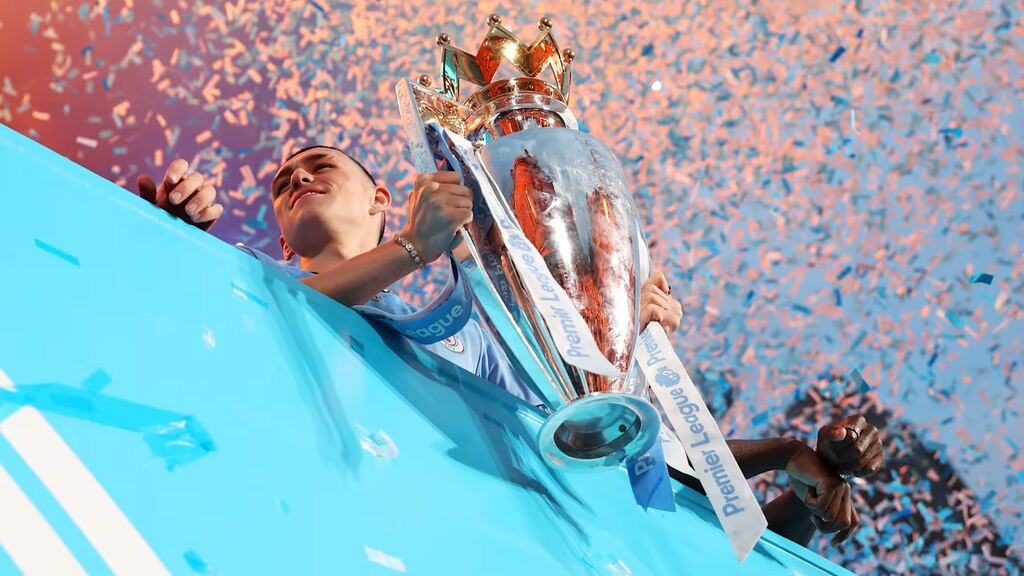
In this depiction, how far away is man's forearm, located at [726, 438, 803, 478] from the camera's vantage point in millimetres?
980

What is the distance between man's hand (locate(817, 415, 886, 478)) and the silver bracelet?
39 cm

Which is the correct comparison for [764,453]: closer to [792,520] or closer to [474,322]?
[792,520]

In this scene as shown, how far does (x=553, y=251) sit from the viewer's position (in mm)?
724

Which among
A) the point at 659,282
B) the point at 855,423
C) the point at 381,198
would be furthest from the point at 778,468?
the point at 381,198

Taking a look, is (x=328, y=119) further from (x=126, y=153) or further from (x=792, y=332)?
(x=792, y=332)

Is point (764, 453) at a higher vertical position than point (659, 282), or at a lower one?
lower

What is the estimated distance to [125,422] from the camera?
1.49 feet

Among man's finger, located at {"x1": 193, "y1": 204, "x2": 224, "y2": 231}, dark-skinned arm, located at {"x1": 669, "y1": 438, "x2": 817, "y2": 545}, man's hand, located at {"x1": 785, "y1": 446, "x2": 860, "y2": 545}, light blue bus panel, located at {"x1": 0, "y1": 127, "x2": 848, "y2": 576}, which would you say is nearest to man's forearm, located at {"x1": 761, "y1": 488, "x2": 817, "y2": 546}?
dark-skinned arm, located at {"x1": 669, "y1": 438, "x2": 817, "y2": 545}

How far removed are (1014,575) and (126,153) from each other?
2.37 m

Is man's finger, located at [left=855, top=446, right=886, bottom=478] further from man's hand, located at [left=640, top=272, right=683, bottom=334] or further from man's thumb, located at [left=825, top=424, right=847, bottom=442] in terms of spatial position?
man's hand, located at [left=640, top=272, right=683, bottom=334]

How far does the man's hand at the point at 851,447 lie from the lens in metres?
0.87

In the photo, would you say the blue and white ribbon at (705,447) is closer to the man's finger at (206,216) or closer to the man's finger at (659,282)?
the man's finger at (659,282)

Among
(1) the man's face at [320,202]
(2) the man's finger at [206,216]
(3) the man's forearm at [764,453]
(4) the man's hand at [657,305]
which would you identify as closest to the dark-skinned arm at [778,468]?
(3) the man's forearm at [764,453]

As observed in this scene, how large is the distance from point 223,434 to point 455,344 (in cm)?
67
